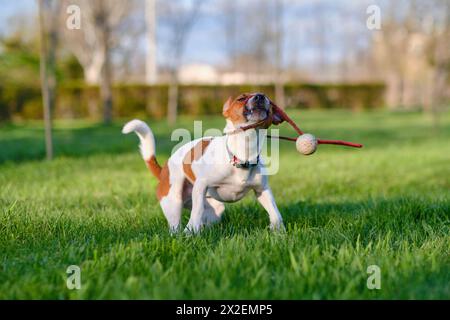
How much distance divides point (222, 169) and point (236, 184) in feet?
0.44

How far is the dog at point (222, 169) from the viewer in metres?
3.28

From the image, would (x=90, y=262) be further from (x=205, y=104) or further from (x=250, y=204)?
(x=205, y=104)

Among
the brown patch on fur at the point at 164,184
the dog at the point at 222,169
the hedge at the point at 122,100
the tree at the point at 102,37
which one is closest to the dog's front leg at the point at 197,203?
the dog at the point at 222,169

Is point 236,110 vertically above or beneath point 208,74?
beneath

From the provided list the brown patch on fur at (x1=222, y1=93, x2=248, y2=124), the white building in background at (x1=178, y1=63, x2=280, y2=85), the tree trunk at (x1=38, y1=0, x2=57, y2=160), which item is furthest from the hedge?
the brown patch on fur at (x1=222, y1=93, x2=248, y2=124)

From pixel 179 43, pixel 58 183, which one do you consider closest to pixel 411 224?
pixel 58 183

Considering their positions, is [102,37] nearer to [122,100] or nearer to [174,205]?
[122,100]

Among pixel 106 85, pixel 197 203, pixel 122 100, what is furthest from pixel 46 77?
pixel 122 100

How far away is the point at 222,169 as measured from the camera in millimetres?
3420

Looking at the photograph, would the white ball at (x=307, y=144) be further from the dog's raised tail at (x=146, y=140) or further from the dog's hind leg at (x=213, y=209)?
the dog's raised tail at (x=146, y=140)

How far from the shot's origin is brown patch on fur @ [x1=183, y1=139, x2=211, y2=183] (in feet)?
11.9

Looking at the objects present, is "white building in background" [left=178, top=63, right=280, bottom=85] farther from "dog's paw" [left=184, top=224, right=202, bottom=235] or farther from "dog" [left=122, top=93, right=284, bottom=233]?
"dog's paw" [left=184, top=224, right=202, bottom=235]

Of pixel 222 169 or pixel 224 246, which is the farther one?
pixel 222 169

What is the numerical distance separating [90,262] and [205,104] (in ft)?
76.9
